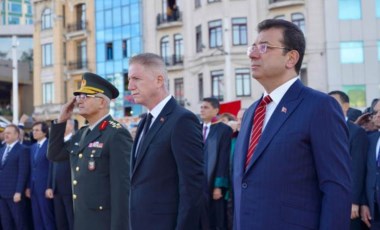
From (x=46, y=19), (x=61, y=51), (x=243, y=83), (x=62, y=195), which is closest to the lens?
(x=62, y=195)

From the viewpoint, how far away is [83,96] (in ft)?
17.3

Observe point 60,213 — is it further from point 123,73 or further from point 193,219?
point 123,73

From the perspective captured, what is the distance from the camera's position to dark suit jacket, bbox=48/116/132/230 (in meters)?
4.84

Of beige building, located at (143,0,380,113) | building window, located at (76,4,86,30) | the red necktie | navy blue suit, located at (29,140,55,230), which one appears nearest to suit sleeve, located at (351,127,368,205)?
the red necktie

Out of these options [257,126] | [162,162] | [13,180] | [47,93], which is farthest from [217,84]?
[257,126]

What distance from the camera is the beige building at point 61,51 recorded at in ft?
129

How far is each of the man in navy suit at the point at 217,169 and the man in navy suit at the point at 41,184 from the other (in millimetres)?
2917

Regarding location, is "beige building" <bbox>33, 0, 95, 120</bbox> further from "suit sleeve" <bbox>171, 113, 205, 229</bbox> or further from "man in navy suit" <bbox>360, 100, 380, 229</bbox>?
"suit sleeve" <bbox>171, 113, 205, 229</bbox>

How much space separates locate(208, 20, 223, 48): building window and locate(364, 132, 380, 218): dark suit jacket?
2484cm

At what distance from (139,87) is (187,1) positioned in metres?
30.0

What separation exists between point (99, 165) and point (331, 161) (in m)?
2.66

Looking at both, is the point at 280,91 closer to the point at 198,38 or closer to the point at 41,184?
the point at 41,184

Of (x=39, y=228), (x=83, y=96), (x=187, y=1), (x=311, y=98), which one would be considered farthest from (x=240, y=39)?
(x=311, y=98)

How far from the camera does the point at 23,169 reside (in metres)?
10.1
